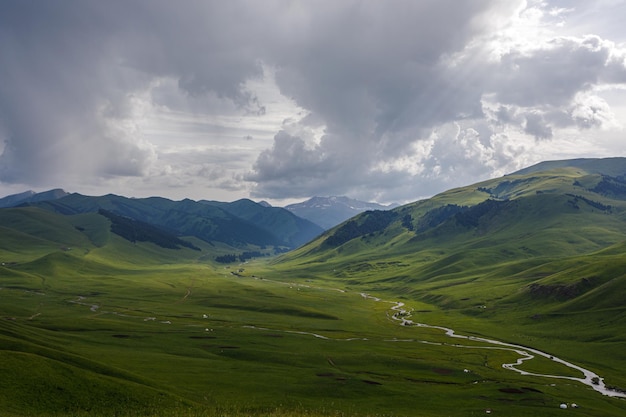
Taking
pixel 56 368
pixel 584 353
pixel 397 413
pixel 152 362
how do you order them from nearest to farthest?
pixel 56 368
pixel 397 413
pixel 152 362
pixel 584 353

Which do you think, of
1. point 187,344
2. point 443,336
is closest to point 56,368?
point 187,344

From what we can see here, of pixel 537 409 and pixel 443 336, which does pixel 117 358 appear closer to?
pixel 537 409

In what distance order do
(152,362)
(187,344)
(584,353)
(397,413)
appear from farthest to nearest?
1. (584,353)
2. (187,344)
3. (152,362)
4. (397,413)

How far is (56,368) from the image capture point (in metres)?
82.9

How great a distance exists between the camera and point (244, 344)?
157250 mm

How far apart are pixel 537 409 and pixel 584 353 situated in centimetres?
8263

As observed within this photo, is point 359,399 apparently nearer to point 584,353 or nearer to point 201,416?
point 201,416

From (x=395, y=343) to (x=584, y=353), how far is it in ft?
211

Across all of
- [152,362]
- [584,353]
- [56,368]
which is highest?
[56,368]

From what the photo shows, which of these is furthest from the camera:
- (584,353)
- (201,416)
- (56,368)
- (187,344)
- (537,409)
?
(584,353)

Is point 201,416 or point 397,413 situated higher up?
point 201,416

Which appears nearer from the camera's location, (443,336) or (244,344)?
(244,344)

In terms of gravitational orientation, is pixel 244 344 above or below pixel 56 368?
below

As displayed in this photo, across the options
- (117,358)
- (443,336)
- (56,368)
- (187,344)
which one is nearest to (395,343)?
(443,336)
